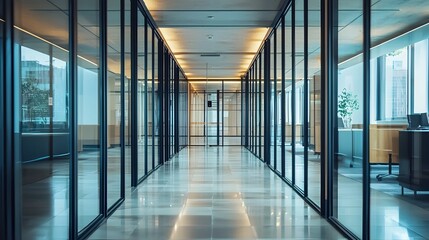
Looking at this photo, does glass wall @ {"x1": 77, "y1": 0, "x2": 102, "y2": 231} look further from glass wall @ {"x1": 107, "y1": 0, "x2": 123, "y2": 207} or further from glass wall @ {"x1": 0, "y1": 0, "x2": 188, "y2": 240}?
glass wall @ {"x1": 107, "y1": 0, "x2": 123, "y2": 207}

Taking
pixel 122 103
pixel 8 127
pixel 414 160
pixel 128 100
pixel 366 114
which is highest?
pixel 128 100

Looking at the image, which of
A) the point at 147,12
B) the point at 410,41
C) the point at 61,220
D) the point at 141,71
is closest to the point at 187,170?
the point at 141,71

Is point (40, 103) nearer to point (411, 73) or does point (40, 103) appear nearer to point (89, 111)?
point (89, 111)

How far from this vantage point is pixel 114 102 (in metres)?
7.11

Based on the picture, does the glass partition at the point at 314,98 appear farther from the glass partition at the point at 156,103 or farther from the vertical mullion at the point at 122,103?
→ the glass partition at the point at 156,103

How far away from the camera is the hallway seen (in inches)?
204

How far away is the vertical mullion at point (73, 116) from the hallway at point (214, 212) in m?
0.51

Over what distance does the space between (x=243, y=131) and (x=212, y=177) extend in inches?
558

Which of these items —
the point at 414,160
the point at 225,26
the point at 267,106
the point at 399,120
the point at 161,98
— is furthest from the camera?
the point at 267,106

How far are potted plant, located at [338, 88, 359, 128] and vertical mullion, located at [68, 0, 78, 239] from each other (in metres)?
3.40

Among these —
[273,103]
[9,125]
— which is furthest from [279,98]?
[9,125]

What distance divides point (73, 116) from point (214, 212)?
2.66 metres

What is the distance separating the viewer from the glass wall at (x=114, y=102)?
676cm

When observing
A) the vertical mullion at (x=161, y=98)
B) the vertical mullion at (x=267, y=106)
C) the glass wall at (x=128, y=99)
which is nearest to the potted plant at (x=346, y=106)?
the glass wall at (x=128, y=99)
